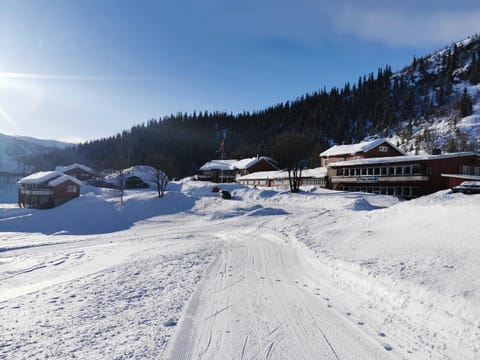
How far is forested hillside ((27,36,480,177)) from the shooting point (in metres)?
99.4

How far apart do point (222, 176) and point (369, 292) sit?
238 ft

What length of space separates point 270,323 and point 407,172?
3716 centimetres

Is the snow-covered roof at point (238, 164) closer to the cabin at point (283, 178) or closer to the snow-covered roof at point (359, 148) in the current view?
the cabin at point (283, 178)

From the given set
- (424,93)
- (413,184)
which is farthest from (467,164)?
(424,93)

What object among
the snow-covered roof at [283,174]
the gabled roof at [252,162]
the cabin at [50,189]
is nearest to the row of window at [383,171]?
the snow-covered roof at [283,174]

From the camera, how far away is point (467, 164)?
35906 mm

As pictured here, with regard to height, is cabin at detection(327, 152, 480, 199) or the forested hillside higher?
the forested hillside

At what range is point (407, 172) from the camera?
A: 3700cm

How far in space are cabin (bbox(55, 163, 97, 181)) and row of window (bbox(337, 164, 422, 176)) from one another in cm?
6679

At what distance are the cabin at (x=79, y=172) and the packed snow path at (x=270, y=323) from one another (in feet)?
264

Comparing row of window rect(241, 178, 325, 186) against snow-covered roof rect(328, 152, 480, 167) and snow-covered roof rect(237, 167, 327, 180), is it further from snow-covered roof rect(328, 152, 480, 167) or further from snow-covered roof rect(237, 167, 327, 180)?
snow-covered roof rect(328, 152, 480, 167)

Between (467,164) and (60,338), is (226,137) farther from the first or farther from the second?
(60,338)

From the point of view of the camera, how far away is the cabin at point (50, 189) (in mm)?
48844

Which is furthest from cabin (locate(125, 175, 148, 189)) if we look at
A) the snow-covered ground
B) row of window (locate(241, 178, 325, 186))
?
the snow-covered ground
